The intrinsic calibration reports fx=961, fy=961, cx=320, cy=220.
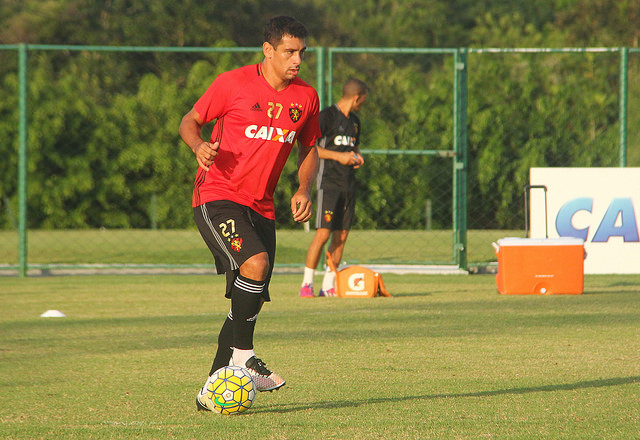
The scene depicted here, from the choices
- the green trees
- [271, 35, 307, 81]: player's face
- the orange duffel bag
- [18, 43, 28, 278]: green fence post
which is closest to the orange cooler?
the orange duffel bag

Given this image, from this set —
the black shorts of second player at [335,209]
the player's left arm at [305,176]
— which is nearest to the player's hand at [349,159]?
the black shorts of second player at [335,209]

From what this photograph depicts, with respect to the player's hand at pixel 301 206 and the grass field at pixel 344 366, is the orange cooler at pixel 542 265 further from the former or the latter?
the player's hand at pixel 301 206

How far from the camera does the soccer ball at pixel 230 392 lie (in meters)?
4.40

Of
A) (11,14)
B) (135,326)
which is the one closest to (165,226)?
(135,326)

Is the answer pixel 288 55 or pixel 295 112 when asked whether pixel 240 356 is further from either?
pixel 288 55

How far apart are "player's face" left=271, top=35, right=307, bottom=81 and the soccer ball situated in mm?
1488

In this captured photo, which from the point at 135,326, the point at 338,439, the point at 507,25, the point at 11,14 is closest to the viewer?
the point at 338,439

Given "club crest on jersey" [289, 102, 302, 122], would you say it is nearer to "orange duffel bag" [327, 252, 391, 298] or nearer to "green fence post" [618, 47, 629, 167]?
"orange duffel bag" [327, 252, 391, 298]

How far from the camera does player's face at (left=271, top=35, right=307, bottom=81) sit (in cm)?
471

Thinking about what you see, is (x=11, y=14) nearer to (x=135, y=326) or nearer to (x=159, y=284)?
(x=159, y=284)

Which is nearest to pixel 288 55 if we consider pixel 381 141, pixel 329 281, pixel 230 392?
Result: pixel 230 392

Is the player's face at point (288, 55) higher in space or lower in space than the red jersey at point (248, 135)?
higher

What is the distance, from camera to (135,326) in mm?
7637

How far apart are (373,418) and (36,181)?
56.2 ft
